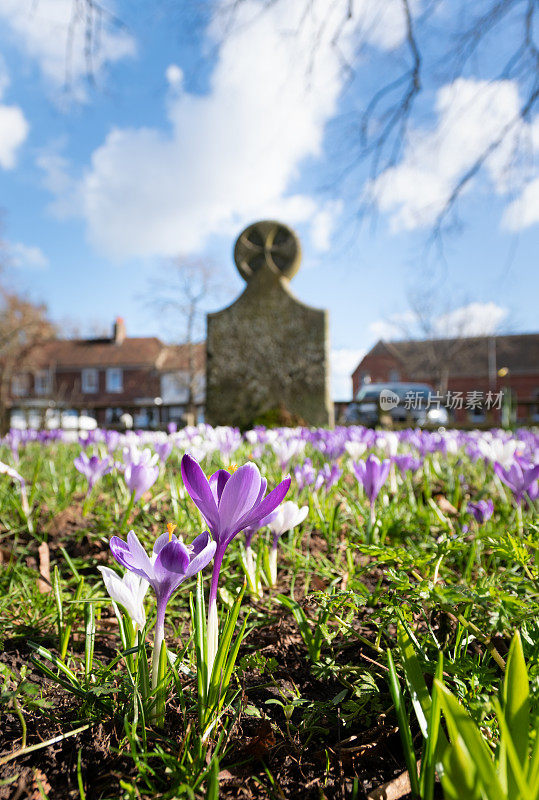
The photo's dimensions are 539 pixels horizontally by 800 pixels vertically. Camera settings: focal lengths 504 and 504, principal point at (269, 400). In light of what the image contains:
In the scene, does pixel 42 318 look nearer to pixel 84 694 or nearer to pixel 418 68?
pixel 418 68

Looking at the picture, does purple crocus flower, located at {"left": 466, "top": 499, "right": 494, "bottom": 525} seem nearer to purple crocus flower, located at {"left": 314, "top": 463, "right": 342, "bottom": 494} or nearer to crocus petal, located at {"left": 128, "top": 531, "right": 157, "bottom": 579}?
purple crocus flower, located at {"left": 314, "top": 463, "right": 342, "bottom": 494}

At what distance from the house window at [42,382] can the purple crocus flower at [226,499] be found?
43.4m

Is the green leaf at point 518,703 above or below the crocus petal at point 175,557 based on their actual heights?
below

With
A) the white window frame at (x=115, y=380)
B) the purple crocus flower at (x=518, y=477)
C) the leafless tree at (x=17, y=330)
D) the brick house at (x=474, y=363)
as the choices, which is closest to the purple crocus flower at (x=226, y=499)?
the purple crocus flower at (x=518, y=477)

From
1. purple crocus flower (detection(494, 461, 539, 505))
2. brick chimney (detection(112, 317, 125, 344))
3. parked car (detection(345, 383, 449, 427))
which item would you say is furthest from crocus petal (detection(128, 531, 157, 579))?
brick chimney (detection(112, 317, 125, 344))

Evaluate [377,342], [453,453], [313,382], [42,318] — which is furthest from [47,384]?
[453,453]

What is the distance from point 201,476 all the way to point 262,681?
609 millimetres

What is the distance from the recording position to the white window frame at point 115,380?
40781 mm

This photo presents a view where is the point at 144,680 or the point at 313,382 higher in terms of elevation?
the point at 313,382

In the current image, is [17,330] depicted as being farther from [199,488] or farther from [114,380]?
[199,488]

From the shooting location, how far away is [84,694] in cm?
93

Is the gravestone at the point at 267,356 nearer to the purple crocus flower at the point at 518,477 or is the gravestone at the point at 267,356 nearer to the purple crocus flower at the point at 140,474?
the purple crocus flower at the point at 518,477

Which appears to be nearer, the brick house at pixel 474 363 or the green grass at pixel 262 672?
the green grass at pixel 262 672

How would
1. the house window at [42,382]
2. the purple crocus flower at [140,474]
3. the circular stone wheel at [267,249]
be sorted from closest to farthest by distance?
the purple crocus flower at [140,474] → the circular stone wheel at [267,249] → the house window at [42,382]
